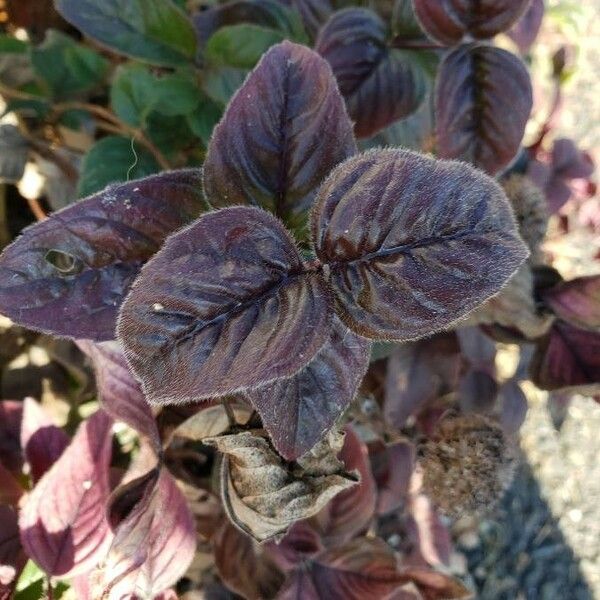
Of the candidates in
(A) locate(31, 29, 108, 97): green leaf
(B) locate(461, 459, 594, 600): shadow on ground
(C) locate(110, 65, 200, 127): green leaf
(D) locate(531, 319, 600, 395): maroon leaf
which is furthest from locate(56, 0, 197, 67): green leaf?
(B) locate(461, 459, 594, 600): shadow on ground

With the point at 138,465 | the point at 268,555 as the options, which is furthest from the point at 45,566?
the point at 268,555

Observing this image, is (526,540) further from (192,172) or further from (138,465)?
(192,172)

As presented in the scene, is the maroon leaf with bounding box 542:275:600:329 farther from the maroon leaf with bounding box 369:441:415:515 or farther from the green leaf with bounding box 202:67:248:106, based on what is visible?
the green leaf with bounding box 202:67:248:106

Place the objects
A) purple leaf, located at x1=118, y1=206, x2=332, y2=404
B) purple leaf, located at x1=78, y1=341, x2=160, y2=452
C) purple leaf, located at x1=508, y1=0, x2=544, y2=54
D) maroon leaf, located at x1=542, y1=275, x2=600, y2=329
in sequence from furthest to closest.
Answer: purple leaf, located at x1=508, y1=0, x2=544, y2=54 < maroon leaf, located at x1=542, y1=275, x2=600, y2=329 < purple leaf, located at x1=78, y1=341, x2=160, y2=452 < purple leaf, located at x1=118, y1=206, x2=332, y2=404

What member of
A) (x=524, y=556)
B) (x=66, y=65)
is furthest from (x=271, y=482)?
(x=524, y=556)

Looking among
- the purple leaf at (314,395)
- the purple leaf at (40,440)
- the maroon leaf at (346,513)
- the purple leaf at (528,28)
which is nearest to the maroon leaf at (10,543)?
the purple leaf at (40,440)

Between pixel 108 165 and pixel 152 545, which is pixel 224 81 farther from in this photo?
pixel 152 545

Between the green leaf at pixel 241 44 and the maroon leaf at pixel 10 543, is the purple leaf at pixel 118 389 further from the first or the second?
the green leaf at pixel 241 44
